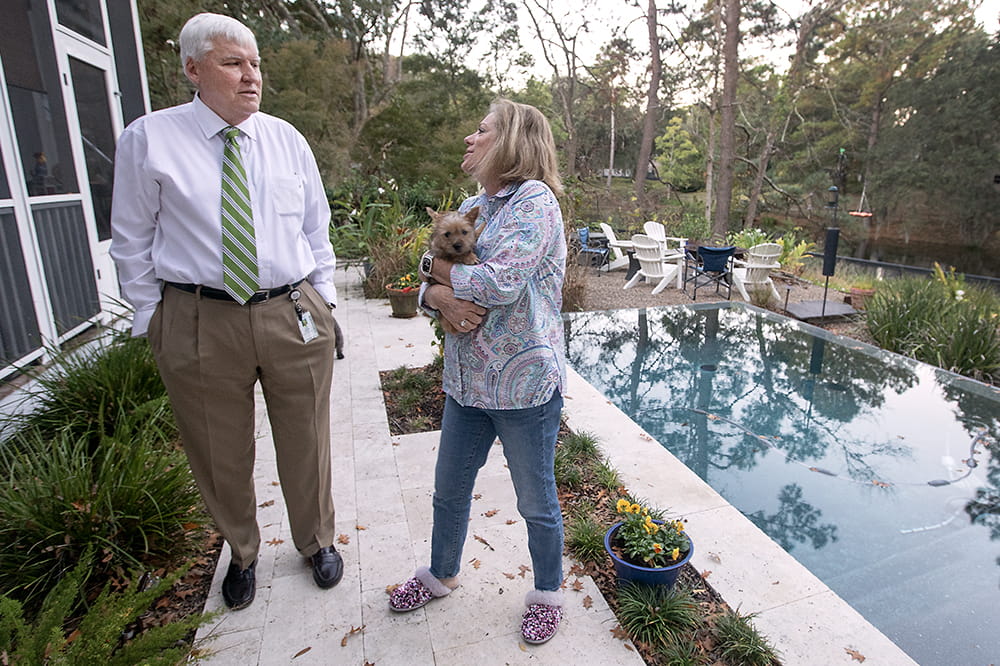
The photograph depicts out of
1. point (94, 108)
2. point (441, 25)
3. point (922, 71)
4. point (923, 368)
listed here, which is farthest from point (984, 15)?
point (94, 108)

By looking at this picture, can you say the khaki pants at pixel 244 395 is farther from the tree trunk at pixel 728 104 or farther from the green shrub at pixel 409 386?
the tree trunk at pixel 728 104

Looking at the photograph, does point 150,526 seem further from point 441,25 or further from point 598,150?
point 598,150

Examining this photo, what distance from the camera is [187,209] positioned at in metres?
1.53

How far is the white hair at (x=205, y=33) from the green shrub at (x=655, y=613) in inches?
82.6

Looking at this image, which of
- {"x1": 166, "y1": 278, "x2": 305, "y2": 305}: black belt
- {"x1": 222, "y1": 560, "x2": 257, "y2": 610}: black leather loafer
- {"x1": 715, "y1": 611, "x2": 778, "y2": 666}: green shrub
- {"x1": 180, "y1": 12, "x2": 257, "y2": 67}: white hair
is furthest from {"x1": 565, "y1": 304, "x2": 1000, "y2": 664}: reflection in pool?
{"x1": 180, "y1": 12, "x2": 257, "y2": 67}: white hair

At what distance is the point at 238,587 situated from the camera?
6.20ft

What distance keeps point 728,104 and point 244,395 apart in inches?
554

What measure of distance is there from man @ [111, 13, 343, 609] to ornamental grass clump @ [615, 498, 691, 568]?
1160 mm

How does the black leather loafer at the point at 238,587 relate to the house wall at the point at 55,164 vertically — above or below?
below

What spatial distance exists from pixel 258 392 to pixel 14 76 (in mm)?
2460

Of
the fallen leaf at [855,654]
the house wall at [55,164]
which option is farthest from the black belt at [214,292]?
the fallen leaf at [855,654]

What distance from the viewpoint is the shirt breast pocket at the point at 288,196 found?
1671mm

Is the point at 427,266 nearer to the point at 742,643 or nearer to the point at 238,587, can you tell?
Result: the point at 238,587

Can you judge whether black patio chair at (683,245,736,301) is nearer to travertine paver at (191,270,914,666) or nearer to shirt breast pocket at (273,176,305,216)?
travertine paver at (191,270,914,666)
